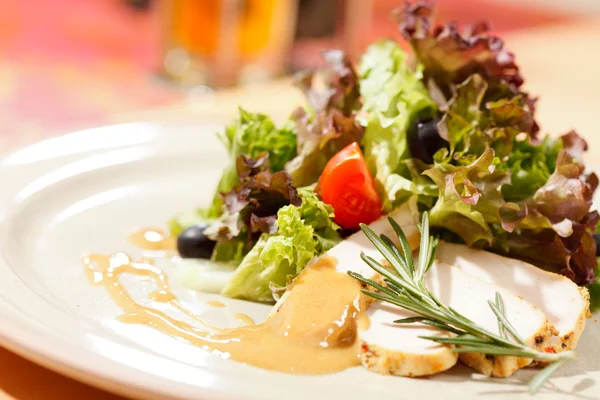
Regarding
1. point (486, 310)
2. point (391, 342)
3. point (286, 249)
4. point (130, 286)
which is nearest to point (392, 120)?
point (286, 249)

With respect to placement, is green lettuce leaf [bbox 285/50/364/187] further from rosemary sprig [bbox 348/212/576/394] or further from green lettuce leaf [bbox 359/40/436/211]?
rosemary sprig [bbox 348/212/576/394]

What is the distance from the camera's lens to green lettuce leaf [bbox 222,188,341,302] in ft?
7.47

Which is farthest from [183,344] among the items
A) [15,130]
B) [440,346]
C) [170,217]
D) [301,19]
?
[301,19]

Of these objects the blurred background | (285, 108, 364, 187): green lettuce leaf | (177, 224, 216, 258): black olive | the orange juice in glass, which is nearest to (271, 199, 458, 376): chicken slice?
(285, 108, 364, 187): green lettuce leaf

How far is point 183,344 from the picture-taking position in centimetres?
191

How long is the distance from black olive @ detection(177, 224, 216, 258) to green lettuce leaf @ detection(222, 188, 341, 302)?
23 cm

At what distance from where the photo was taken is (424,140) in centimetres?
249

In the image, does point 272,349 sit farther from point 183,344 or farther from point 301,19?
point 301,19

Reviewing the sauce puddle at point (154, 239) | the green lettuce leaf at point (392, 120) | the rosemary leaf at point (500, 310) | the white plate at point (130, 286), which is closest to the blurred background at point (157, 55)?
the white plate at point (130, 286)

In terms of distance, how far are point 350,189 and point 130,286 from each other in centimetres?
73

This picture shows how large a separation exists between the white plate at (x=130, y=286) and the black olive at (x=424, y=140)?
2.37 feet

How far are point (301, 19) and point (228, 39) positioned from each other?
0.75 metres

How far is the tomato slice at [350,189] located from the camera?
2387 millimetres

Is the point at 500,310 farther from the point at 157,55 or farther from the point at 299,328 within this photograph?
the point at 157,55
